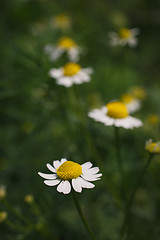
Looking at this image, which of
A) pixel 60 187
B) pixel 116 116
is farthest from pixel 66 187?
pixel 116 116

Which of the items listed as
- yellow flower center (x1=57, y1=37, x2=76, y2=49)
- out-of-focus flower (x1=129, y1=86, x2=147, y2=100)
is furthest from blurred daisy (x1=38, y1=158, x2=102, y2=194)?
out-of-focus flower (x1=129, y1=86, x2=147, y2=100)

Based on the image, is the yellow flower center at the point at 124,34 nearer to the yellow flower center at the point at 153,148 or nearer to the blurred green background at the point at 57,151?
the blurred green background at the point at 57,151

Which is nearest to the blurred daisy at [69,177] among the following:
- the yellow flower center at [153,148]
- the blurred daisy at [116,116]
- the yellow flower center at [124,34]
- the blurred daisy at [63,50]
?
the yellow flower center at [153,148]

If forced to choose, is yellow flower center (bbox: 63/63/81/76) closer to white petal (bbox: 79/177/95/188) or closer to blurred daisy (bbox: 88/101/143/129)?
blurred daisy (bbox: 88/101/143/129)

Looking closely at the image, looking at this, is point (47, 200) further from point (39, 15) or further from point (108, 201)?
point (39, 15)

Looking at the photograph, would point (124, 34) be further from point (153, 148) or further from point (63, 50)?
point (153, 148)
